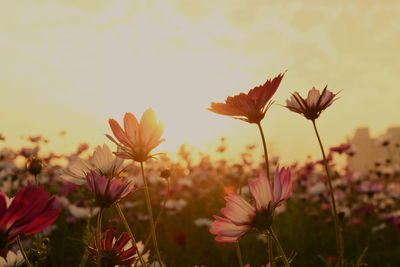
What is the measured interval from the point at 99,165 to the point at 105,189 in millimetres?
176

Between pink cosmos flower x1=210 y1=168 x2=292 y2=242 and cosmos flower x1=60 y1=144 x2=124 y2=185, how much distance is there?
10.7 inches

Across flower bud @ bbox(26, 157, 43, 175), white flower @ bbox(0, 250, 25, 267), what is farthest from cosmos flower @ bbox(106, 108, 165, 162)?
flower bud @ bbox(26, 157, 43, 175)

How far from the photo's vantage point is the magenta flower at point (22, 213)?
0.51 meters

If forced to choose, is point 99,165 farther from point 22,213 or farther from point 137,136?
point 22,213

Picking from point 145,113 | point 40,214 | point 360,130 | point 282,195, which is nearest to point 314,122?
point 282,195

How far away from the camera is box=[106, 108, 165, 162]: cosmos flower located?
0.80 m

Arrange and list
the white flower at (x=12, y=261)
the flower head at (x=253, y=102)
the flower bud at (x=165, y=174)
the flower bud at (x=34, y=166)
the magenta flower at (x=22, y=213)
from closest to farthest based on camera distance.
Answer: the magenta flower at (x=22, y=213) → the flower head at (x=253, y=102) → the white flower at (x=12, y=261) → the flower bud at (x=165, y=174) → the flower bud at (x=34, y=166)

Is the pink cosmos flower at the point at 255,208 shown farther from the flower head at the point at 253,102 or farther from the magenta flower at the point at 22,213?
the magenta flower at the point at 22,213

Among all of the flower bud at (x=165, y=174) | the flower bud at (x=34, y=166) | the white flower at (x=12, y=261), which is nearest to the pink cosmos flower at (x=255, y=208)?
the flower bud at (x=165, y=174)

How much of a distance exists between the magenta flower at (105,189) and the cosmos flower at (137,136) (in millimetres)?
134

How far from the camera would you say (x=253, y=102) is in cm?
79

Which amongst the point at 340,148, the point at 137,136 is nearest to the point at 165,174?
the point at 137,136

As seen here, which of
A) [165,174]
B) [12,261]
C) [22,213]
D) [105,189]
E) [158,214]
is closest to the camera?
[22,213]

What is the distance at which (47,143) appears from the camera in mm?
4027
